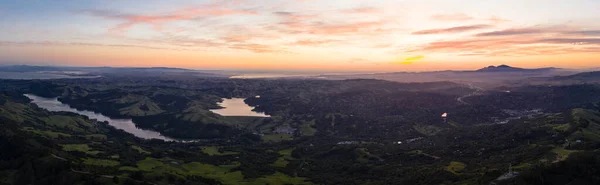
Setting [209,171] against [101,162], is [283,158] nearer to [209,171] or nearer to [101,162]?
[209,171]

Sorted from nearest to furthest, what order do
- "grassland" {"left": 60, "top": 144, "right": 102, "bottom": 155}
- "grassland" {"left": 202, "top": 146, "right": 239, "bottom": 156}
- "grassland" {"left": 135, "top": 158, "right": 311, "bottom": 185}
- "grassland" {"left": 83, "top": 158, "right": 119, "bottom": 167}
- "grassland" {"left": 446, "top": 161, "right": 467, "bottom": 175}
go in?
"grassland" {"left": 446, "top": 161, "right": 467, "bottom": 175}
"grassland" {"left": 83, "top": 158, "right": 119, "bottom": 167}
"grassland" {"left": 135, "top": 158, "right": 311, "bottom": 185}
"grassland" {"left": 60, "top": 144, "right": 102, "bottom": 155}
"grassland" {"left": 202, "top": 146, "right": 239, "bottom": 156}

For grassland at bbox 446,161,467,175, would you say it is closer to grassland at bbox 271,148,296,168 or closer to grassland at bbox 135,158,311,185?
grassland at bbox 135,158,311,185

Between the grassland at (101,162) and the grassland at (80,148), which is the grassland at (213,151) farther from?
the grassland at (101,162)

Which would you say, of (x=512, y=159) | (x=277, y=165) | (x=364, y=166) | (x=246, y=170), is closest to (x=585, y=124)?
(x=512, y=159)

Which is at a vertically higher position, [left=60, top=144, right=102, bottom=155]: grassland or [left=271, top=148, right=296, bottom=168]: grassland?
[left=60, top=144, right=102, bottom=155]: grassland

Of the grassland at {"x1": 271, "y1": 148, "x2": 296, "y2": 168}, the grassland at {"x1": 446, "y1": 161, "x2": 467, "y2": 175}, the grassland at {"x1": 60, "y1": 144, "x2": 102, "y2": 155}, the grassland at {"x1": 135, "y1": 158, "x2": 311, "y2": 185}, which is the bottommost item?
the grassland at {"x1": 271, "y1": 148, "x2": 296, "y2": 168}

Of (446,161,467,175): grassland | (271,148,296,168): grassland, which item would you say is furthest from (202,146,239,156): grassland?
(446,161,467,175): grassland

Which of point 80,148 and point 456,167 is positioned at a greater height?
point 456,167

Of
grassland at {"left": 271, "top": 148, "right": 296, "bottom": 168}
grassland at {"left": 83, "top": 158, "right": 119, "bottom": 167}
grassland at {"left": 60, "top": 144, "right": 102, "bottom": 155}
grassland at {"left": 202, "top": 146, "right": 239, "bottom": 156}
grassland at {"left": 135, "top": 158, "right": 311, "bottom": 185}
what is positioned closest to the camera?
grassland at {"left": 83, "top": 158, "right": 119, "bottom": 167}

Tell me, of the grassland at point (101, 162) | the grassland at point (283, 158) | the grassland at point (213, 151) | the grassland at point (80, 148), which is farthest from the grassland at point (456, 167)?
the grassland at point (80, 148)

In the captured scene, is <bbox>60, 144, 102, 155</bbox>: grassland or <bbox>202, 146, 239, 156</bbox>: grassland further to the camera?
<bbox>202, 146, 239, 156</bbox>: grassland

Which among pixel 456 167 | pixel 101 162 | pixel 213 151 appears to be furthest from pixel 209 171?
pixel 456 167
